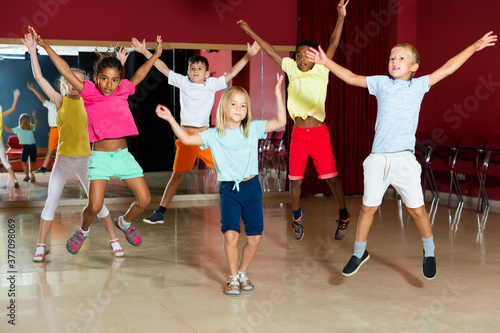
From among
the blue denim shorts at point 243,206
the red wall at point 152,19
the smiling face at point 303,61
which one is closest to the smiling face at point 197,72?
the smiling face at point 303,61

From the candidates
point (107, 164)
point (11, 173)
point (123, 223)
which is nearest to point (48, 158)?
point (11, 173)

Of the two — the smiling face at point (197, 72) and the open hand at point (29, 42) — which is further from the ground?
the open hand at point (29, 42)

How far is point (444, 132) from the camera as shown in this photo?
7895 mm

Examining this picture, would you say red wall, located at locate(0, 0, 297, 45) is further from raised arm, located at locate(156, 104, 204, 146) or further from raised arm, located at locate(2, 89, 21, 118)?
raised arm, located at locate(156, 104, 204, 146)

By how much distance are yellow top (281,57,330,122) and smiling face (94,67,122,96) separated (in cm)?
142

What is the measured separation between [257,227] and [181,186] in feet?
15.4

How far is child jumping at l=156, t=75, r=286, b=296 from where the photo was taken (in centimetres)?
347

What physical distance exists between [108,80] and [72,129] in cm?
65

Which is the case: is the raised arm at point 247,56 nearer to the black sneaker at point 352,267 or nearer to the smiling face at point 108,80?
the smiling face at point 108,80

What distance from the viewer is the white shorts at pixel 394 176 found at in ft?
11.6

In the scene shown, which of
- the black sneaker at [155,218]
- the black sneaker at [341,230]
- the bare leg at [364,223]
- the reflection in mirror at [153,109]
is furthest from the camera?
the reflection in mirror at [153,109]

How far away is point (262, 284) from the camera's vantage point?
370 cm

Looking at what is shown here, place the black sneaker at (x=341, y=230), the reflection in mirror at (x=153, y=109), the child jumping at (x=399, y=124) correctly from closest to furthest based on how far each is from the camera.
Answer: the child jumping at (x=399, y=124) < the black sneaker at (x=341, y=230) < the reflection in mirror at (x=153, y=109)

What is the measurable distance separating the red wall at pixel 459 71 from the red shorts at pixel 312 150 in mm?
3236
